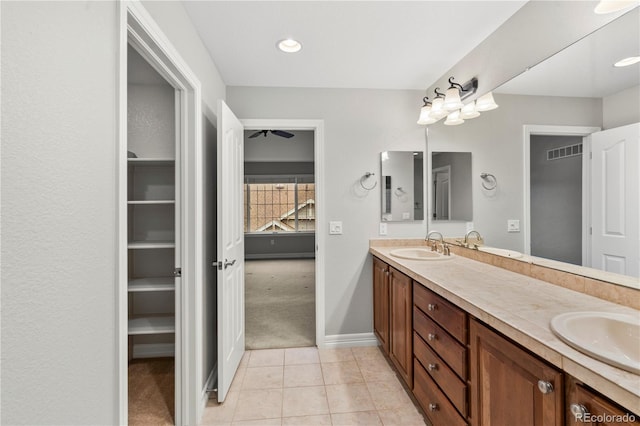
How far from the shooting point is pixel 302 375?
88.3 inches

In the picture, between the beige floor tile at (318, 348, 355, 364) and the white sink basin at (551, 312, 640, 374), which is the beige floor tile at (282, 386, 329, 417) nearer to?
the beige floor tile at (318, 348, 355, 364)

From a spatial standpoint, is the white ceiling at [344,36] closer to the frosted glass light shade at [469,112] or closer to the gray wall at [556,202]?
the frosted glass light shade at [469,112]

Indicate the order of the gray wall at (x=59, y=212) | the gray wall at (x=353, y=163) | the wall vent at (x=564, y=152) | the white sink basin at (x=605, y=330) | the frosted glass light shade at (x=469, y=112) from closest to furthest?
1. the gray wall at (x=59, y=212)
2. the white sink basin at (x=605, y=330)
3. the wall vent at (x=564, y=152)
4. the frosted glass light shade at (x=469, y=112)
5. the gray wall at (x=353, y=163)

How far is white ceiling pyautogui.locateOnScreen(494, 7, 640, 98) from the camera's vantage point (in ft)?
3.90

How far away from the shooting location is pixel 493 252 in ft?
6.57

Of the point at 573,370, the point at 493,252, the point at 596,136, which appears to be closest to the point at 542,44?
→ the point at 596,136

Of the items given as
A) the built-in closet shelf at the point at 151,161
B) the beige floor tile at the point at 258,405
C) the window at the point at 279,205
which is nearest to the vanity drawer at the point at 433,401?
the beige floor tile at the point at 258,405

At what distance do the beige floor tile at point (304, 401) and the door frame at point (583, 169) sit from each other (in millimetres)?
1626

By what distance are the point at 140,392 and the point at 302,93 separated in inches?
107

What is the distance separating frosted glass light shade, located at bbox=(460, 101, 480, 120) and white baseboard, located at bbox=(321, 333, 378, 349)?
2.07 metres

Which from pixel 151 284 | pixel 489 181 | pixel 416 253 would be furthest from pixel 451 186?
pixel 151 284

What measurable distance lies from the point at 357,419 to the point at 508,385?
3.59 ft

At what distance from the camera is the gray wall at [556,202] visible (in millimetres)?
1443

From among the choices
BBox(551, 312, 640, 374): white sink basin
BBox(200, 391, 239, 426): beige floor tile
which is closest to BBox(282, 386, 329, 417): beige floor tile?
BBox(200, 391, 239, 426): beige floor tile
